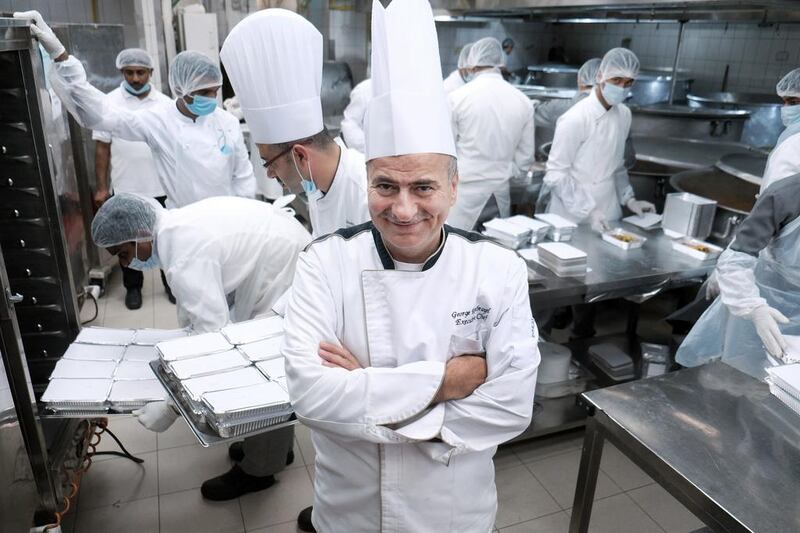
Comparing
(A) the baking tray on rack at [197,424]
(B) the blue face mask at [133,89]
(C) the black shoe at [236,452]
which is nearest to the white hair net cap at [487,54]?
(B) the blue face mask at [133,89]

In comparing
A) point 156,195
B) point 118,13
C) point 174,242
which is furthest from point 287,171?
point 118,13

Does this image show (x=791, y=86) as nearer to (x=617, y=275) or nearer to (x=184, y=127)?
(x=617, y=275)

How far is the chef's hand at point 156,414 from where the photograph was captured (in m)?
1.60

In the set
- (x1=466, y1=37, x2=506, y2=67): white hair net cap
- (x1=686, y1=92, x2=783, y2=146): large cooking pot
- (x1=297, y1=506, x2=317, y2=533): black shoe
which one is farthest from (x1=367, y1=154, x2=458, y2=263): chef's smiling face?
(x1=686, y1=92, x2=783, y2=146): large cooking pot

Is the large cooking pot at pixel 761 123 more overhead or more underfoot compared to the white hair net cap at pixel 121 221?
more overhead

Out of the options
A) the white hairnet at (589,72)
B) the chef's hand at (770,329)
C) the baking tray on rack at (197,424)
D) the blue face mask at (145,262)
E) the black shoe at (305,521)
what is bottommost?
the black shoe at (305,521)

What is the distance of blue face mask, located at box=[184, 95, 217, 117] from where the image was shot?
2762 millimetres

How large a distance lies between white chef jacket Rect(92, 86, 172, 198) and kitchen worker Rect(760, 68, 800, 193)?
11.0 ft

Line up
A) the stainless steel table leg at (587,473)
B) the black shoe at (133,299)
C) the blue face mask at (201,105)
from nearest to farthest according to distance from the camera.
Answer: the stainless steel table leg at (587,473) < the blue face mask at (201,105) < the black shoe at (133,299)

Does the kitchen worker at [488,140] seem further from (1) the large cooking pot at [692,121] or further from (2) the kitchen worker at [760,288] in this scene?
(2) the kitchen worker at [760,288]

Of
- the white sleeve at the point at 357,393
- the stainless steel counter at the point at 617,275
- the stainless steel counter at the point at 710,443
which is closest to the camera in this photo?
the white sleeve at the point at 357,393

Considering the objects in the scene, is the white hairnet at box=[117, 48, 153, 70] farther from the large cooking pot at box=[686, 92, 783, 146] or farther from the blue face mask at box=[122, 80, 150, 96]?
the large cooking pot at box=[686, 92, 783, 146]

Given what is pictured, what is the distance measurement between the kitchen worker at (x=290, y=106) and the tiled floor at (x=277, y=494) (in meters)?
1.18

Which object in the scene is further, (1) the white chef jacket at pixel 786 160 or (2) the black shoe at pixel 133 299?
(2) the black shoe at pixel 133 299
